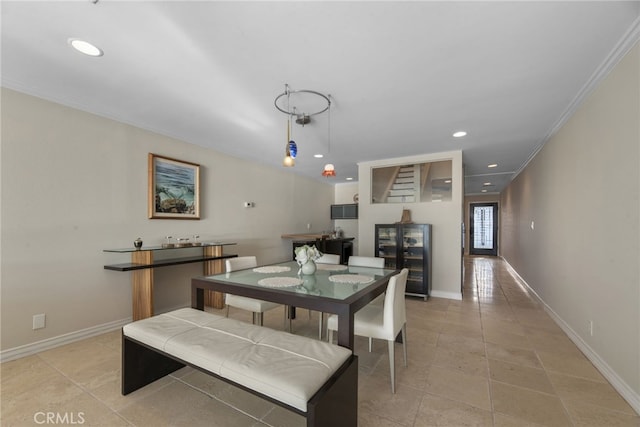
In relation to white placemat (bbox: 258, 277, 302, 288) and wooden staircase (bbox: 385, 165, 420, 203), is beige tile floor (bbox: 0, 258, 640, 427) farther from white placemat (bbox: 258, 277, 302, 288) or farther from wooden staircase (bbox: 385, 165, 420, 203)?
wooden staircase (bbox: 385, 165, 420, 203)

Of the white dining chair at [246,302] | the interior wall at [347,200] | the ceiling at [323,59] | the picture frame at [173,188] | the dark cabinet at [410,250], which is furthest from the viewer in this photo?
the interior wall at [347,200]

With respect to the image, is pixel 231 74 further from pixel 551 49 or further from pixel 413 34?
pixel 551 49

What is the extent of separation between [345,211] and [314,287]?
5.19 meters

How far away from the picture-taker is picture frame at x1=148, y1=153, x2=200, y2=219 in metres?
3.26

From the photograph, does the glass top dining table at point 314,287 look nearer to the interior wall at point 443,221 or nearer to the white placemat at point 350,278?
the white placemat at point 350,278

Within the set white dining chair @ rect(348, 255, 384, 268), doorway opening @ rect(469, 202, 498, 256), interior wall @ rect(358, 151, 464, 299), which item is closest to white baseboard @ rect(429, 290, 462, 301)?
interior wall @ rect(358, 151, 464, 299)

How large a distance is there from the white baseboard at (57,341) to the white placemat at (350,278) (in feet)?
8.53

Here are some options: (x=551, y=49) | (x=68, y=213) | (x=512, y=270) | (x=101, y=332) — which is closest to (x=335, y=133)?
(x=551, y=49)

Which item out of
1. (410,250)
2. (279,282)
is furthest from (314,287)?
(410,250)

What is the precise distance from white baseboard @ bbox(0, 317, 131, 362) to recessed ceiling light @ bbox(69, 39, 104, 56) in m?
2.59

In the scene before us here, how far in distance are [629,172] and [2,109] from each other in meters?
4.92

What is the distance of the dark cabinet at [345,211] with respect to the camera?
22.9ft

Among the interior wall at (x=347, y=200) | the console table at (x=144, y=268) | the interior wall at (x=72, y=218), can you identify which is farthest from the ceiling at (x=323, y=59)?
the interior wall at (x=347, y=200)

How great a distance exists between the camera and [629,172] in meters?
1.79
